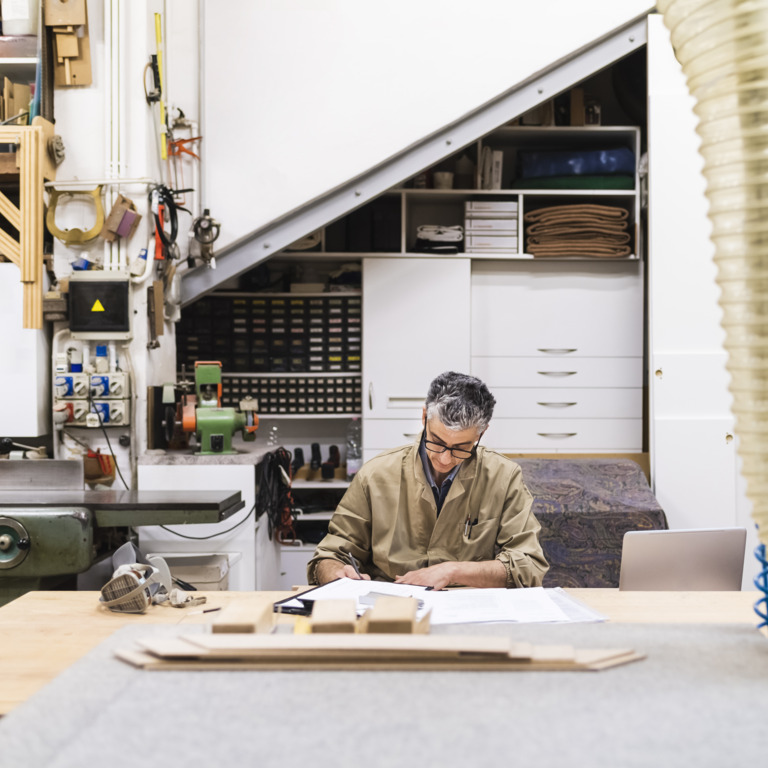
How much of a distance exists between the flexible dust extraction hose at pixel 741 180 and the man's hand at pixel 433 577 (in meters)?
1.15

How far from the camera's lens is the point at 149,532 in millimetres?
2975

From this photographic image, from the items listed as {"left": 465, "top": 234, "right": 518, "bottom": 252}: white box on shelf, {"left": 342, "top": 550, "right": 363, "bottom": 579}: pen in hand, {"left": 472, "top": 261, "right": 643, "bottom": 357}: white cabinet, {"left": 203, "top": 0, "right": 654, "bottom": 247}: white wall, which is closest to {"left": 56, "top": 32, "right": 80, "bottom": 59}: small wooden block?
{"left": 203, "top": 0, "right": 654, "bottom": 247}: white wall

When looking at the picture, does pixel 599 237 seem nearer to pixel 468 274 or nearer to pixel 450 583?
pixel 468 274

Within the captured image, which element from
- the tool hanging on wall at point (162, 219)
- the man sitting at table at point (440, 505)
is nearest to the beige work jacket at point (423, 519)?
the man sitting at table at point (440, 505)

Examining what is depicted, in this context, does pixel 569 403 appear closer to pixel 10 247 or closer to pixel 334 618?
pixel 10 247

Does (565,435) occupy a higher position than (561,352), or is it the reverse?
(561,352)

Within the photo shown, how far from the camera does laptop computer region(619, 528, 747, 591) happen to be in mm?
1735

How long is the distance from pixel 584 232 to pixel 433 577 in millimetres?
2699

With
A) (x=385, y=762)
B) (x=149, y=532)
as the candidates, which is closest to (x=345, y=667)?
(x=385, y=762)

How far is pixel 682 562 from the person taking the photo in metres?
1.76

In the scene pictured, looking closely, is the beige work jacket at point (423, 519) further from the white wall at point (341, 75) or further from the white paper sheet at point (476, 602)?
the white wall at point (341, 75)

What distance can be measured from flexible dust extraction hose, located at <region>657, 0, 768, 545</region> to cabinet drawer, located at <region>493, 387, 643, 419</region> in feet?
10.9

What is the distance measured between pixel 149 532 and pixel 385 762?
8.61 ft

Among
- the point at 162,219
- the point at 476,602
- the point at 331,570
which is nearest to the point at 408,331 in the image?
the point at 162,219
